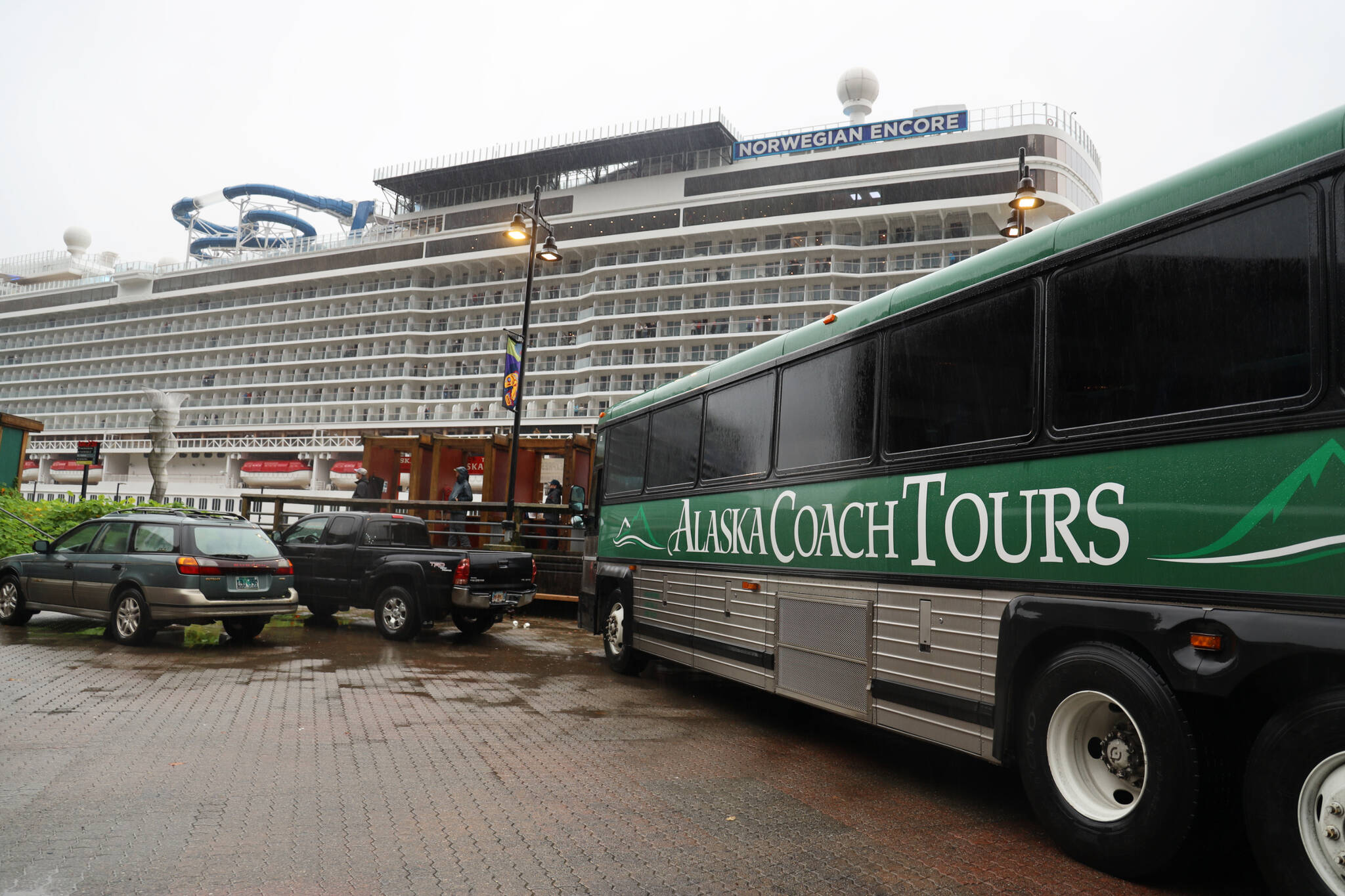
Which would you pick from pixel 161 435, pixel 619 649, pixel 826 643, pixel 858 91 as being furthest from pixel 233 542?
pixel 858 91

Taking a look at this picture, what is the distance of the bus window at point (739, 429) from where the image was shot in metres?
6.80

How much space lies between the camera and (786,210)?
195 feet

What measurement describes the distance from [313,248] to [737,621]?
81.9 meters

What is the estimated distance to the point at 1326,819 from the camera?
2.85 meters

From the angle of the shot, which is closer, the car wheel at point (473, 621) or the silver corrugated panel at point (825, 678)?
the silver corrugated panel at point (825, 678)

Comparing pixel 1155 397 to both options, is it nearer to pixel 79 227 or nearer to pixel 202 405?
pixel 202 405

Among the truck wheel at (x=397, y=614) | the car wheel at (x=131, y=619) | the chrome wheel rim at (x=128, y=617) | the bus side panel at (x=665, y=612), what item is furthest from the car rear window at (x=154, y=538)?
the bus side panel at (x=665, y=612)

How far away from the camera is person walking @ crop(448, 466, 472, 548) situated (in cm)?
1633

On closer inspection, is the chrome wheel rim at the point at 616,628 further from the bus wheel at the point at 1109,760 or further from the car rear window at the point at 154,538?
the bus wheel at the point at 1109,760

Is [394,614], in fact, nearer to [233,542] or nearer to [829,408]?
[233,542]

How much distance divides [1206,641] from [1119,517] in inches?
24.7

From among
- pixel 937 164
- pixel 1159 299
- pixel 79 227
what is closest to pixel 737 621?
pixel 1159 299

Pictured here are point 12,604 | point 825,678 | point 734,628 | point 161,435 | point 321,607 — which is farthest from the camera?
point 161,435

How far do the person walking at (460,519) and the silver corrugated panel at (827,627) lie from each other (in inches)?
391
